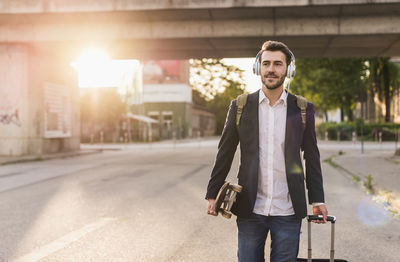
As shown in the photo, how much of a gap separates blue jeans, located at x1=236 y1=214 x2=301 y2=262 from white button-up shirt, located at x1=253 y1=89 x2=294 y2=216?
5cm

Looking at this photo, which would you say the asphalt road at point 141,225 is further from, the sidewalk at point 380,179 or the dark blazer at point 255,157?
the dark blazer at point 255,157

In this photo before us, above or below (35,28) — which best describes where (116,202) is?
below

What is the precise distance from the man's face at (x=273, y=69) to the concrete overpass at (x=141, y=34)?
13.9 m

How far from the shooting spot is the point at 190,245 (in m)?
5.42

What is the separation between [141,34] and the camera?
60.2 feet

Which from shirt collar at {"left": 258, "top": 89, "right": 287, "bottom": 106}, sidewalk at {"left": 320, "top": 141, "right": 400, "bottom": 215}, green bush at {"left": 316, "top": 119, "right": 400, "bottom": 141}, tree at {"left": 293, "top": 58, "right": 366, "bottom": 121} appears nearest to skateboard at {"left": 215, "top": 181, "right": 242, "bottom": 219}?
shirt collar at {"left": 258, "top": 89, "right": 287, "bottom": 106}

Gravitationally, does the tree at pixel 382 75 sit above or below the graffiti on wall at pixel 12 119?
above

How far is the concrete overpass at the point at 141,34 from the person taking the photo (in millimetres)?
16797

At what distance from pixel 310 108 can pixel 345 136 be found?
39.8m

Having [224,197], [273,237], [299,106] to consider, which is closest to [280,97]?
[299,106]

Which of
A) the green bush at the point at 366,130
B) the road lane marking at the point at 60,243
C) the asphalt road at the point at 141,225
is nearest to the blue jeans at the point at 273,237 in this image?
the asphalt road at the point at 141,225

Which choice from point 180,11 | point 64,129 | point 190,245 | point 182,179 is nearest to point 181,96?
point 64,129

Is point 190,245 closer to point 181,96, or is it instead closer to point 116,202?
point 116,202

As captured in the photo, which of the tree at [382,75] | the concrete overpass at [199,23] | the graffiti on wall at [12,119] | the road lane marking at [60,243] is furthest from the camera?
the tree at [382,75]
